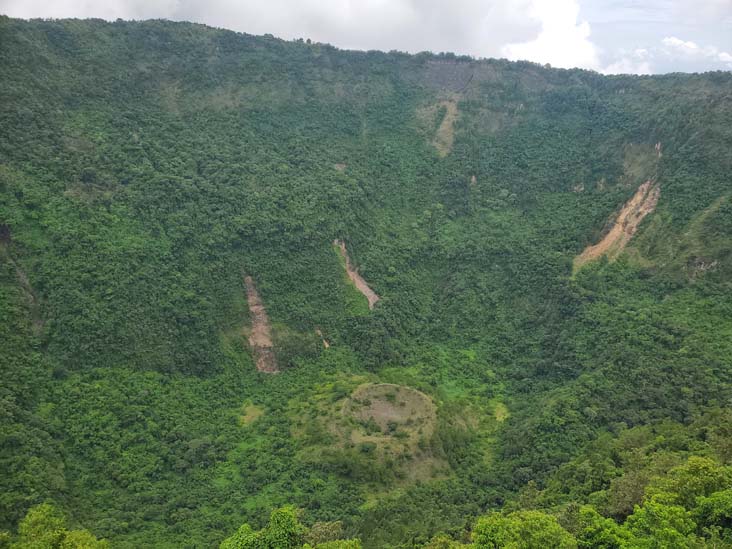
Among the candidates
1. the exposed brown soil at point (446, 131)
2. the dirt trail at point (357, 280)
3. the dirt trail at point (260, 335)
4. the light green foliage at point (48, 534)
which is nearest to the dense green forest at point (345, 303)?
the light green foliage at point (48, 534)

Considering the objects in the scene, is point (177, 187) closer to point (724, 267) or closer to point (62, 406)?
point (62, 406)

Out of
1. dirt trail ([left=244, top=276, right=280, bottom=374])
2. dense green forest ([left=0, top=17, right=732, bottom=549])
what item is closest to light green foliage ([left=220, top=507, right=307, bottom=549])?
dense green forest ([left=0, top=17, right=732, bottom=549])

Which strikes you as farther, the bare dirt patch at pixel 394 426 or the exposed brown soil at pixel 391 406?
the exposed brown soil at pixel 391 406

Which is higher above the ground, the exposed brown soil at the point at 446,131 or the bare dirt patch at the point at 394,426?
the exposed brown soil at the point at 446,131

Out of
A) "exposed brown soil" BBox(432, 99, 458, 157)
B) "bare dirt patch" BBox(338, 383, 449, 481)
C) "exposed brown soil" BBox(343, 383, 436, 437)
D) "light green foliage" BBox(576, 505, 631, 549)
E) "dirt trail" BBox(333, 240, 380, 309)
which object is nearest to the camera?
"light green foliage" BBox(576, 505, 631, 549)

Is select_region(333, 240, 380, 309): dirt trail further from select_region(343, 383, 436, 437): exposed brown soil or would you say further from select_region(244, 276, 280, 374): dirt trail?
select_region(343, 383, 436, 437): exposed brown soil

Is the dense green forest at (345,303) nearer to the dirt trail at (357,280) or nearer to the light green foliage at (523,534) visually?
the light green foliage at (523,534)
